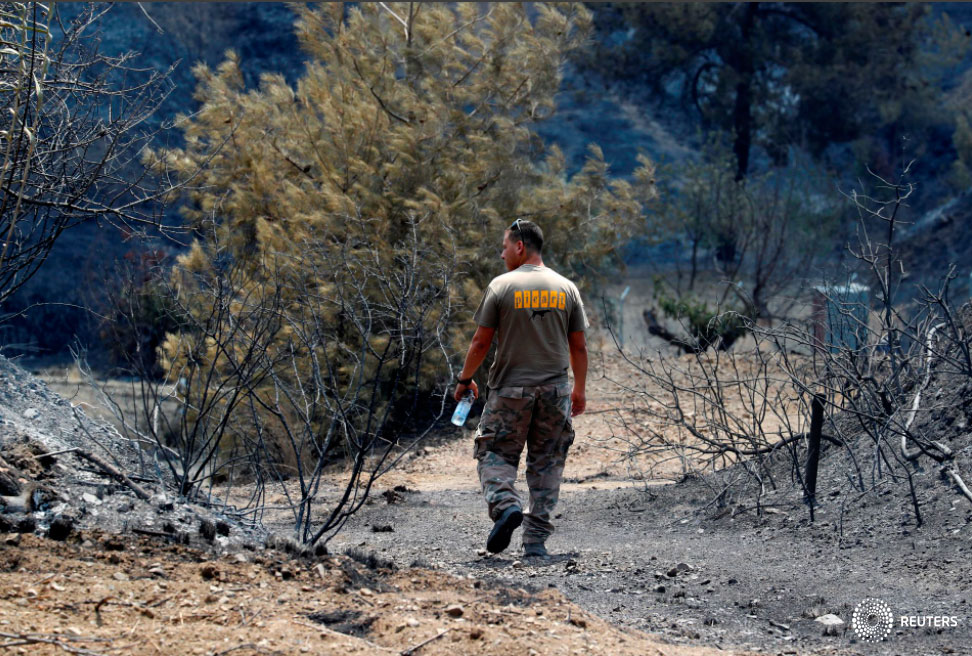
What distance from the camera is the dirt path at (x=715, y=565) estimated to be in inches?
148

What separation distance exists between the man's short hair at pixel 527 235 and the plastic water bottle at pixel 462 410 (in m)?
0.79

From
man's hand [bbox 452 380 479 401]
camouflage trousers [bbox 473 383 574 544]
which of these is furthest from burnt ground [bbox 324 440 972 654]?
man's hand [bbox 452 380 479 401]

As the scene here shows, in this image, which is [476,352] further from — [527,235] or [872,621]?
[872,621]

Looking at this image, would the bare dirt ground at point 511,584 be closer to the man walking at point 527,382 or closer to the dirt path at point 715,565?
the dirt path at point 715,565

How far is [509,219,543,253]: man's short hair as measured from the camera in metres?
4.88

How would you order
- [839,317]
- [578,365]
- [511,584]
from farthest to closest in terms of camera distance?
[839,317] → [578,365] → [511,584]

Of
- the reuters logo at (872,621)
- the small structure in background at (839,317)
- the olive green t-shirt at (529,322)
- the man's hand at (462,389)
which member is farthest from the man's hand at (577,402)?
the reuters logo at (872,621)

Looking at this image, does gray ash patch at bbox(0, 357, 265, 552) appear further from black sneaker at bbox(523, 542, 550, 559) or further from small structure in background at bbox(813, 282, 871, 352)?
small structure in background at bbox(813, 282, 871, 352)

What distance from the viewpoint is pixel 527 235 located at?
4.91 metres

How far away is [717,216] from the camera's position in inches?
865

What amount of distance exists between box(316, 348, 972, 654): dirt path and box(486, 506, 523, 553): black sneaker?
0.09 meters

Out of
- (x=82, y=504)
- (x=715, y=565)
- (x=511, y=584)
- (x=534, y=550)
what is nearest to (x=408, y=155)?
(x=534, y=550)

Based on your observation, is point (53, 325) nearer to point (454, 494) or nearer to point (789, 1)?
point (454, 494)

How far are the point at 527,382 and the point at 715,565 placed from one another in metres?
1.26
